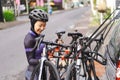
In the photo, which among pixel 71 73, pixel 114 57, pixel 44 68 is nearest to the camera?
pixel 114 57

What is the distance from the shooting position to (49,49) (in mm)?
5785

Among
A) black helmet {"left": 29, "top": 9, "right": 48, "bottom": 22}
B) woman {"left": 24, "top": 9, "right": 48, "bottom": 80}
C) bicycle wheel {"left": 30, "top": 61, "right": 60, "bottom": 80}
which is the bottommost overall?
bicycle wheel {"left": 30, "top": 61, "right": 60, "bottom": 80}

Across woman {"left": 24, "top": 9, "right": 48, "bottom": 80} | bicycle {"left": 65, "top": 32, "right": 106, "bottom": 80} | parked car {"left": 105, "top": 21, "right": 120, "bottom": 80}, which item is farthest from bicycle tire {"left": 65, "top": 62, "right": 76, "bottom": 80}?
parked car {"left": 105, "top": 21, "right": 120, "bottom": 80}

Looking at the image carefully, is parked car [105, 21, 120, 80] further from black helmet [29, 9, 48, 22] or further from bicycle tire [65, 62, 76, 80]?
black helmet [29, 9, 48, 22]

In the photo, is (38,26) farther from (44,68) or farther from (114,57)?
(114,57)

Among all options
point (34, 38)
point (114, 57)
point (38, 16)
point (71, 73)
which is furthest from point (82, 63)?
point (114, 57)

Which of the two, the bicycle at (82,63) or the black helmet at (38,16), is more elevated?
the black helmet at (38,16)

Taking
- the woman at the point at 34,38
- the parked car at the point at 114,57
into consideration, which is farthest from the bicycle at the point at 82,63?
the parked car at the point at 114,57

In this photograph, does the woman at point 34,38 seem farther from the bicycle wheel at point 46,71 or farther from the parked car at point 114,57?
the parked car at point 114,57

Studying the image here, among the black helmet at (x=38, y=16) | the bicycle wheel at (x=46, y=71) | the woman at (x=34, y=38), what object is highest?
the black helmet at (x=38, y=16)

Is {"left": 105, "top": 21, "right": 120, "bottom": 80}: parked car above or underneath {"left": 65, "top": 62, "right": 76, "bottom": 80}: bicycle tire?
above

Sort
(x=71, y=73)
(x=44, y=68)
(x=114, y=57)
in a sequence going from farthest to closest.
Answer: (x=44, y=68), (x=71, y=73), (x=114, y=57)

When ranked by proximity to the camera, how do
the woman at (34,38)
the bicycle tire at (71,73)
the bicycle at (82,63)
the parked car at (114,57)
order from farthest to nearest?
the woman at (34,38) → the bicycle at (82,63) → the bicycle tire at (71,73) → the parked car at (114,57)

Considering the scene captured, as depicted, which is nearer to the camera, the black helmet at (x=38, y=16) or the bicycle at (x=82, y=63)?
the bicycle at (x=82, y=63)
